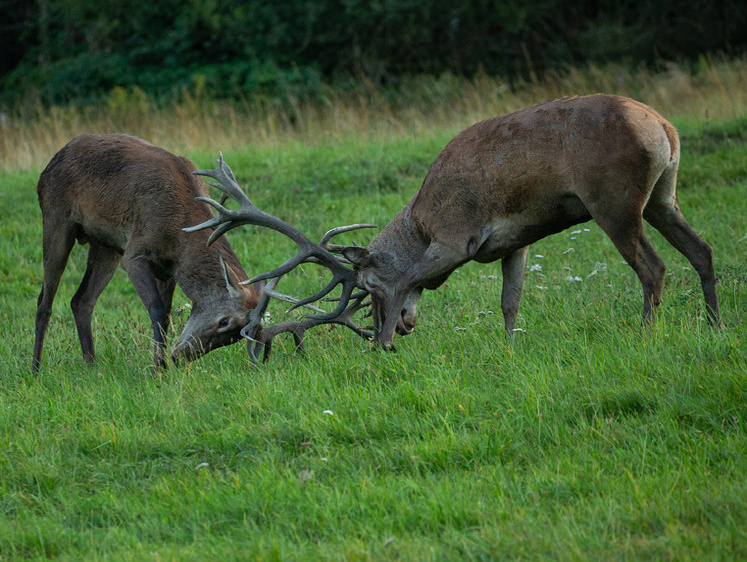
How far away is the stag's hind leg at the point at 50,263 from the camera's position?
23.5 ft

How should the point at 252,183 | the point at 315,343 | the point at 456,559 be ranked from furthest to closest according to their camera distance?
1. the point at 252,183
2. the point at 315,343
3. the point at 456,559

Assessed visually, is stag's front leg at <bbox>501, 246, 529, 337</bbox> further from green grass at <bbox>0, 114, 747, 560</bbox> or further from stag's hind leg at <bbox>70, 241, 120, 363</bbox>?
stag's hind leg at <bbox>70, 241, 120, 363</bbox>

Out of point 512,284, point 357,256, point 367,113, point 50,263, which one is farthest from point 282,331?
point 367,113

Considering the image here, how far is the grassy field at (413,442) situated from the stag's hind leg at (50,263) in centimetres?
27

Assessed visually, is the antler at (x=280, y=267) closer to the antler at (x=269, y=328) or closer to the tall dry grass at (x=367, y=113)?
the antler at (x=269, y=328)

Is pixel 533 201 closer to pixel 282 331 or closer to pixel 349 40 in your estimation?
pixel 282 331

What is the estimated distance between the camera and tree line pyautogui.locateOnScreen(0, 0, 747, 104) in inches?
774

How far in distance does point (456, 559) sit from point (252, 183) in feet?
30.0

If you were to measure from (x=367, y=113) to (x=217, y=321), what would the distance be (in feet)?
31.4

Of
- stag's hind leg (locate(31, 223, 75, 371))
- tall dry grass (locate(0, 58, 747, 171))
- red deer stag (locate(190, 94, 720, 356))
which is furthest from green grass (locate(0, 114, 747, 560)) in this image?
tall dry grass (locate(0, 58, 747, 171))

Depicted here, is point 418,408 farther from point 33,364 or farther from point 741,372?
point 33,364

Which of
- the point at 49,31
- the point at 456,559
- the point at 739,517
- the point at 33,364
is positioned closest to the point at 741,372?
the point at 739,517

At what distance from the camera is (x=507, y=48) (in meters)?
21.5

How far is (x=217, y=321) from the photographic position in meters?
6.29
